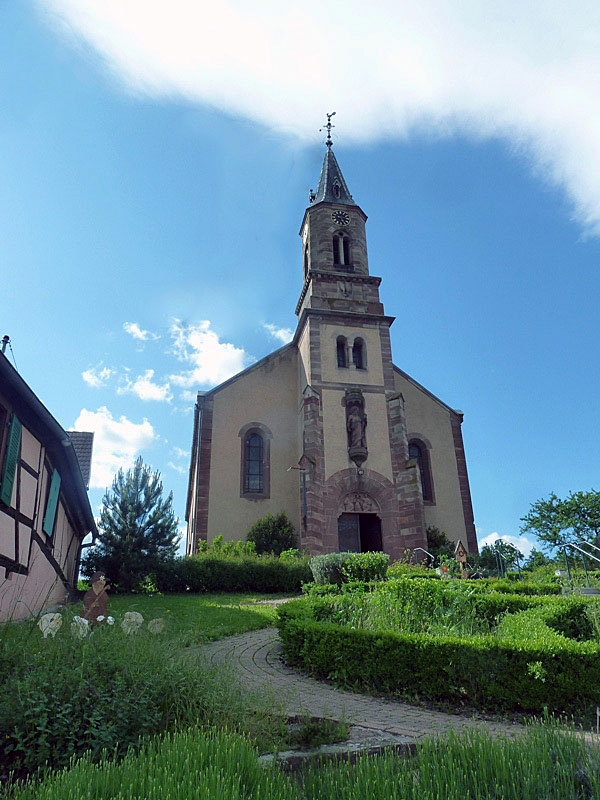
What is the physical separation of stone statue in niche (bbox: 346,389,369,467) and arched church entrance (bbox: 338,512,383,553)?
2.19 m

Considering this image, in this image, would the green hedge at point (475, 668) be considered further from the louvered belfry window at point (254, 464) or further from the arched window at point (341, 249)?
the arched window at point (341, 249)

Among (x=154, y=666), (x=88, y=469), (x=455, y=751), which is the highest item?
(x=88, y=469)

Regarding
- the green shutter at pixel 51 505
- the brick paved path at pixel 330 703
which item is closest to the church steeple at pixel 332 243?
the green shutter at pixel 51 505

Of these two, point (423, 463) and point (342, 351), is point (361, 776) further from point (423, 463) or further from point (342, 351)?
point (423, 463)

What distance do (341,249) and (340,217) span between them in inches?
72.5

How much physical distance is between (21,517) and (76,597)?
25.0 ft

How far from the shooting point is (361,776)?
2.73 metres

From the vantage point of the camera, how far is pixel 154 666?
4254mm

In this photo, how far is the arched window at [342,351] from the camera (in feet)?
78.0

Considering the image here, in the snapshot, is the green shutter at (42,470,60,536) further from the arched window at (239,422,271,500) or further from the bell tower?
the arched window at (239,422,271,500)

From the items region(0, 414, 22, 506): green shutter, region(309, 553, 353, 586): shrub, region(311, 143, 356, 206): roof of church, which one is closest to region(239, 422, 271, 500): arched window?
region(309, 553, 353, 586): shrub

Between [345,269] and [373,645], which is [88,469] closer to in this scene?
[345,269]

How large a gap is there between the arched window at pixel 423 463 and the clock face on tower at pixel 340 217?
38.1 ft

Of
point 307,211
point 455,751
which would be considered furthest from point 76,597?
point 307,211
